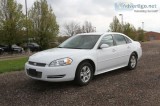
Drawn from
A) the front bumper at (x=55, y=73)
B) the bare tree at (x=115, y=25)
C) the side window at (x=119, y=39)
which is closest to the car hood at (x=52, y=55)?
the front bumper at (x=55, y=73)

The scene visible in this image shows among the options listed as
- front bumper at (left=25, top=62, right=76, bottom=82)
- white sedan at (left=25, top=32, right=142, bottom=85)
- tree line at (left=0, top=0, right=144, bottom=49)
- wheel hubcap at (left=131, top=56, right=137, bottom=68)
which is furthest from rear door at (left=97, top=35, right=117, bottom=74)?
tree line at (left=0, top=0, right=144, bottom=49)

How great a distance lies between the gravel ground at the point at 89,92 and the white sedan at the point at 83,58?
0.33 metres

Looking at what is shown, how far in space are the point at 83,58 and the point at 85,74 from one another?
0.45 m

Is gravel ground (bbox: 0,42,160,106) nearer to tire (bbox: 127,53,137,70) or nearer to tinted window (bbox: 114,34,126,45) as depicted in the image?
tire (bbox: 127,53,137,70)

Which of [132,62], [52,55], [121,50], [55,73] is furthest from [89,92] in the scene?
[132,62]

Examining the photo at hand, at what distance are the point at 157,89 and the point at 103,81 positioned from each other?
154 cm

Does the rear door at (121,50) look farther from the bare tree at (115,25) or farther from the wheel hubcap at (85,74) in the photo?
the bare tree at (115,25)

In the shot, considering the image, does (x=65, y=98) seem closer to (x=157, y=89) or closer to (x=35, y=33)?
(x=157, y=89)

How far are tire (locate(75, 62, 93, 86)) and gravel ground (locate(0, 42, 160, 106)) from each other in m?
0.15

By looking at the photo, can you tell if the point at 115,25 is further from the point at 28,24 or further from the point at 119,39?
the point at 119,39

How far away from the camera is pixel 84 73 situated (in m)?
6.42

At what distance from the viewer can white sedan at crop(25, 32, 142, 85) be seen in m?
5.88

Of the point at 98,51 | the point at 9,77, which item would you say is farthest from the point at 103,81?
the point at 9,77

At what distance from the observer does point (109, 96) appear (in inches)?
217
